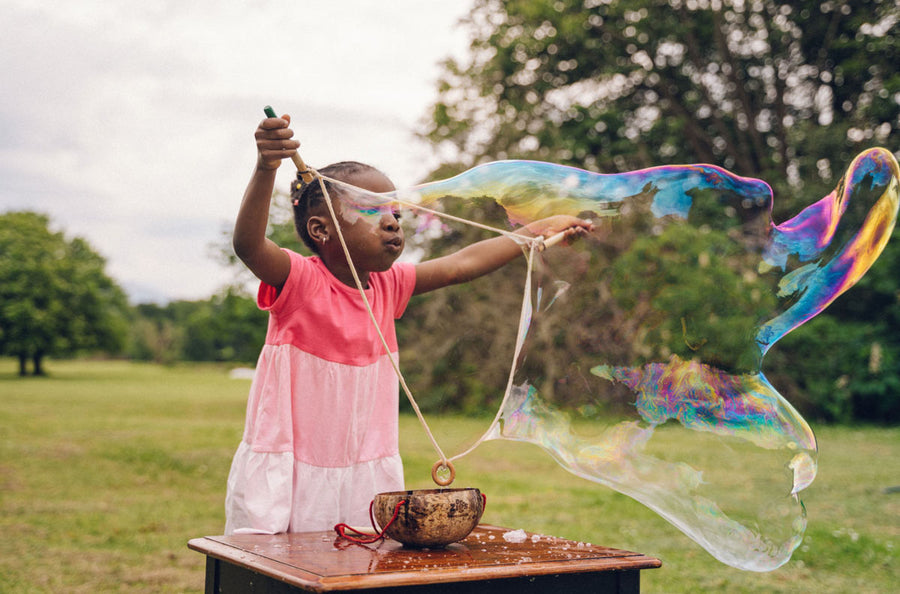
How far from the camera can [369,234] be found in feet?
7.50

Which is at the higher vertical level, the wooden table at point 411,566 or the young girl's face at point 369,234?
the young girl's face at point 369,234

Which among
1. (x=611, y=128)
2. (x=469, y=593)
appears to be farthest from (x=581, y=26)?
(x=469, y=593)

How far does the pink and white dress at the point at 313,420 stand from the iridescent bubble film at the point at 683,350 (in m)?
0.40

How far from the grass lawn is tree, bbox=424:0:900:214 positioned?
231 inches

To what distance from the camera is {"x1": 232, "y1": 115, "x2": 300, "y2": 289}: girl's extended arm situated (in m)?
2.03

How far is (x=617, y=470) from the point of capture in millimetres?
2537

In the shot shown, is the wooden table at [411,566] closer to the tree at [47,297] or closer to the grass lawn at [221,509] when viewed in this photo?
the grass lawn at [221,509]

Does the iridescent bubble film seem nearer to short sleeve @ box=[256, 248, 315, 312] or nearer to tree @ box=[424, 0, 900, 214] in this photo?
short sleeve @ box=[256, 248, 315, 312]

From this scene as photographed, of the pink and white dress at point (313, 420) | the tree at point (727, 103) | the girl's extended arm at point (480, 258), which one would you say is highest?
the tree at point (727, 103)

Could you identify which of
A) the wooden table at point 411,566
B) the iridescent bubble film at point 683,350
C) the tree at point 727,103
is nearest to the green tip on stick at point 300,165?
the iridescent bubble film at point 683,350

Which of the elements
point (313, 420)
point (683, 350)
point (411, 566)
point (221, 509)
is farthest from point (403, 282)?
point (221, 509)

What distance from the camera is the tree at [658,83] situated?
14219 mm

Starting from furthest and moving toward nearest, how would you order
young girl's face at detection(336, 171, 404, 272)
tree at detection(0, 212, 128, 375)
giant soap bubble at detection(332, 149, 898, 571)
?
tree at detection(0, 212, 128, 375) → giant soap bubble at detection(332, 149, 898, 571) → young girl's face at detection(336, 171, 404, 272)

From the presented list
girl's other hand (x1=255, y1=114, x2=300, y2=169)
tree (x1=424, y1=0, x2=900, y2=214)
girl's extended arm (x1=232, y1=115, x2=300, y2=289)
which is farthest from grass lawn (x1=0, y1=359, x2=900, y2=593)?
tree (x1=424, y1=0, x2=900, y2=214)
